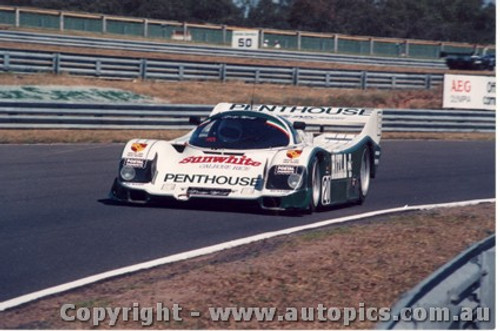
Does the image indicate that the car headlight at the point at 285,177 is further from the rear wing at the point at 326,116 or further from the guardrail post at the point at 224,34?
the guardrail post at the point at 224,34

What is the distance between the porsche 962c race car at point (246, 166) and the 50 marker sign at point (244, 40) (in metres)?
35.0

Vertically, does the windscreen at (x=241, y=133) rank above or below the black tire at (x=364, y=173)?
above

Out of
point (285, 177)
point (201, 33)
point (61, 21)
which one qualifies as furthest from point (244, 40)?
point (285, 177)

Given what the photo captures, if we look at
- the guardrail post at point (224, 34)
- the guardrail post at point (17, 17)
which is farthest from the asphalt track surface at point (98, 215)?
the guardrail post at point (224, 34)

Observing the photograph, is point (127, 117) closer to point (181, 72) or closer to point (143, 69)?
point (143, 69)

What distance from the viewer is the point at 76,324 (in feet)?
21.0

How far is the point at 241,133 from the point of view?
39.2 feet

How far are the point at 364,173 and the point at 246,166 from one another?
2436 mm

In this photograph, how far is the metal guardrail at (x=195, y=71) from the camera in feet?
99.7

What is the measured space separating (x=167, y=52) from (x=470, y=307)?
126 feet

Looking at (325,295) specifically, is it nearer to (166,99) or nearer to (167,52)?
(166,99)

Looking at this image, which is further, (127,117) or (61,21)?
(61,21)

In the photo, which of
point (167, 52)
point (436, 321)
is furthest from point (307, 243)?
point (167, 52)

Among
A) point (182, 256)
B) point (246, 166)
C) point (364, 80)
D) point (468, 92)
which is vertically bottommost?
point (182, 256)
